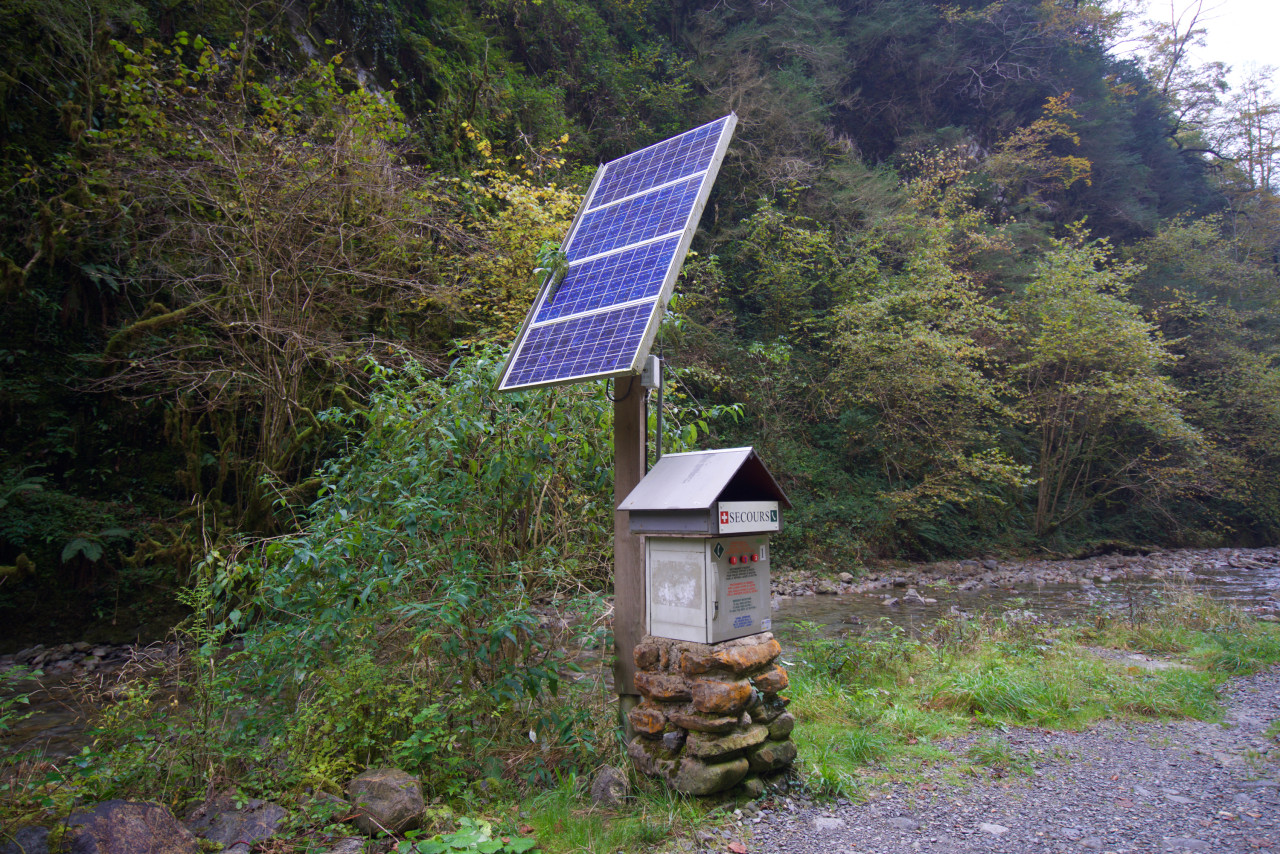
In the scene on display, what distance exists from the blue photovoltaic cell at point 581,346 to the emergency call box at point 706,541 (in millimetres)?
727

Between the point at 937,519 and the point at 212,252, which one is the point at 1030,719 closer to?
the point at 212,252

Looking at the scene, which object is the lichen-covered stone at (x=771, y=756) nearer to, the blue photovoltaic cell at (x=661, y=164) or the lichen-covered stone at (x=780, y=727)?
the lichen-covered stone at (x=780, y=727)

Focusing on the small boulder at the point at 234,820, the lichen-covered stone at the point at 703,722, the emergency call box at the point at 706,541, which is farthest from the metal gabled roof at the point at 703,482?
the small boulder at the point at 234,820

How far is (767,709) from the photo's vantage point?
11.5 ft

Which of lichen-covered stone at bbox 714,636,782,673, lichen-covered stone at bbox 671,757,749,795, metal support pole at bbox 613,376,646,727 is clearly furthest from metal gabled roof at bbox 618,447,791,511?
lichen-covered stone at bbox 671,757,749,795

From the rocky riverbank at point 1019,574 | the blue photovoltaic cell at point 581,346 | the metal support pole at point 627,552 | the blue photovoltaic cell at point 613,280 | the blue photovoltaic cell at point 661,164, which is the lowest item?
the rocky riverbank at point 1019,574

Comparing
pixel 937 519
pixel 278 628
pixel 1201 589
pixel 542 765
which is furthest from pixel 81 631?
pixel 1201 589

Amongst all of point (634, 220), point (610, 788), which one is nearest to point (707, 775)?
point (610, 788)

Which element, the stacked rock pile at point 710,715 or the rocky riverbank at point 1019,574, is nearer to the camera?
the stacked rock pile at point 710,715

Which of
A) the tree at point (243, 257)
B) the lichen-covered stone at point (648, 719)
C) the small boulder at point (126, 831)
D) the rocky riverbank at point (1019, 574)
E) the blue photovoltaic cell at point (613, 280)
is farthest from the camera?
the rocky riverbank at point (1019, 574)

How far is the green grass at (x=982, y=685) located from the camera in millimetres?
4004

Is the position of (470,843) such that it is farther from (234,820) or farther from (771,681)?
(771,681)

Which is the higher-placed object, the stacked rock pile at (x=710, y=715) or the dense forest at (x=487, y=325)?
the dense forest at (x=487, y=325)

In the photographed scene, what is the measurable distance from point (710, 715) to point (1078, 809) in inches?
76.1
